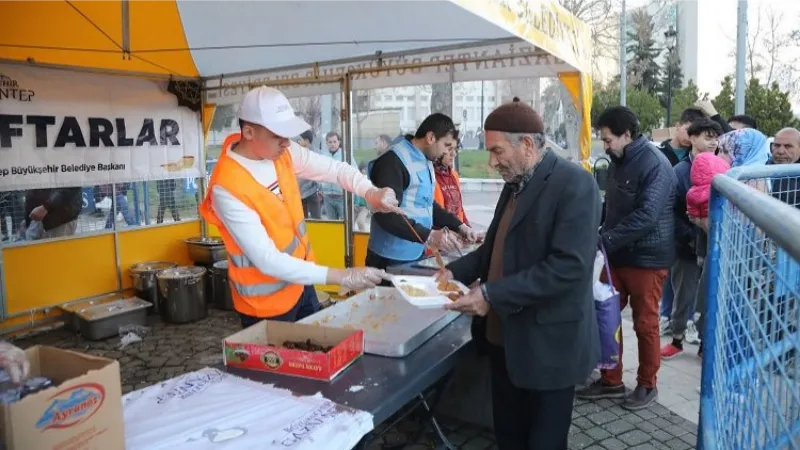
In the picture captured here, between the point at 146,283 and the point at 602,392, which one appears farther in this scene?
the point at 146,283

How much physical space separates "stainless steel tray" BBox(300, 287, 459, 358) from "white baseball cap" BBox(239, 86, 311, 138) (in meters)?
0.84

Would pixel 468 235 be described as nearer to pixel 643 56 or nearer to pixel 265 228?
pixel 265 228

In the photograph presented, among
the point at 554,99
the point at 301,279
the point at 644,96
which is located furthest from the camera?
the point at 644,96

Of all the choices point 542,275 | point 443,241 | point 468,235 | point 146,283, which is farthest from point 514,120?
point 146,283

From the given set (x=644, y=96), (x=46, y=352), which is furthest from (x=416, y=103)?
(x=644, y=96)

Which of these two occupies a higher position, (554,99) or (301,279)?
(554,99)

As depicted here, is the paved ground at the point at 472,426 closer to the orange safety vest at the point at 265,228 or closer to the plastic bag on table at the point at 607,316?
the plastic bag on table at the point at 607,316

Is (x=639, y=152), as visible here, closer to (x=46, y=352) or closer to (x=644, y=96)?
(x=46, y=352)

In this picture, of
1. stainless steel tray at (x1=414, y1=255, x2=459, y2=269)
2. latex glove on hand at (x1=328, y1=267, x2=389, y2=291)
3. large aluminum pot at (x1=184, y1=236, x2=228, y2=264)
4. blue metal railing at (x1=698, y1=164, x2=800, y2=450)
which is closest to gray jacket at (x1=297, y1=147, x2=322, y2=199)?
large aluminum pot at (x1=184, y1=236, x2=228, y2=264)

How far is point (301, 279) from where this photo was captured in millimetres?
2336

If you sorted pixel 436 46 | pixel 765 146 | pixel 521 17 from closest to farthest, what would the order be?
1. pixel 521 17
2. pixel 765 146
3. pixel 436 46

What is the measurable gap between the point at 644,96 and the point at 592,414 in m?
22.5

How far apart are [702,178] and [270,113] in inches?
126

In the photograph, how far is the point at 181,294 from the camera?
5.87 m
